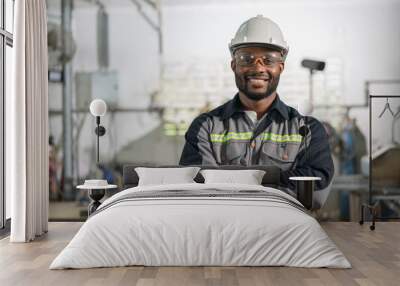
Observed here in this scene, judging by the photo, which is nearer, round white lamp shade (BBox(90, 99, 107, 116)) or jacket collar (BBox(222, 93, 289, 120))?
round white lamp shade (BBox(90, 99, 107, 116))

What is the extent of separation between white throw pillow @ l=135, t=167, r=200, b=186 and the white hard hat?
1.65 m

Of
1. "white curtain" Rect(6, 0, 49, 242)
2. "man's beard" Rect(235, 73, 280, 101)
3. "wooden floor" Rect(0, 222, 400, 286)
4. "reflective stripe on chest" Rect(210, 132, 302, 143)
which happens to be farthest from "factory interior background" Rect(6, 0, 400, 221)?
"wooden floor" Rect(0, 222, 400, 286)

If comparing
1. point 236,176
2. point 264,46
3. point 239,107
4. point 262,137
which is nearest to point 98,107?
point 239,107

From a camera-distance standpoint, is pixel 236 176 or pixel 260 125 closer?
pixel 236 176

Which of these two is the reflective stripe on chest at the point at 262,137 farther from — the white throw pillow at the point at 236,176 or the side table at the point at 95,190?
the side table at the point at 95,190

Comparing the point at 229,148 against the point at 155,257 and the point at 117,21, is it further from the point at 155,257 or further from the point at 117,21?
the point at 155,257

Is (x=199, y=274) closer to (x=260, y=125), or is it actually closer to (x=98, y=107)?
(x=260, y=125)

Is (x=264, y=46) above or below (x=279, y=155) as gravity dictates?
above

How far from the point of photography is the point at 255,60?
7.07 meters

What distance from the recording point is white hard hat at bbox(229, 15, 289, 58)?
7.09m

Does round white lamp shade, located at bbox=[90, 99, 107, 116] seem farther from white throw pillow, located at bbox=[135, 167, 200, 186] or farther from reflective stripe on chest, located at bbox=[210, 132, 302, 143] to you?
reflective stripe on chest, located at bbox=[210, 132, 302, 143]

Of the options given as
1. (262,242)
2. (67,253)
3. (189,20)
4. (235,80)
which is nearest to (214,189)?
(262,242)

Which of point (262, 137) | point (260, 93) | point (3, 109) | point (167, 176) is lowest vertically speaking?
point (167, 176)

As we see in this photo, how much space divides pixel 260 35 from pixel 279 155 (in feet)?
4.83
